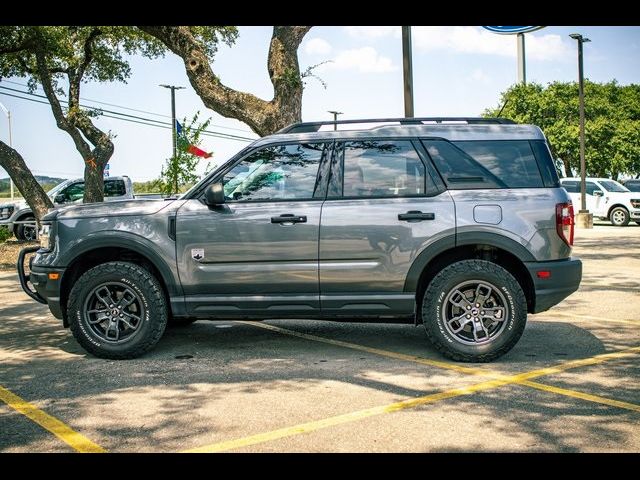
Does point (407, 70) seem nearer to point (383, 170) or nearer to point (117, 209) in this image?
point (383, 170)

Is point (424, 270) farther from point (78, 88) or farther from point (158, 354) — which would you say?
point (78, 88)

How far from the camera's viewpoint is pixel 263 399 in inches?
211

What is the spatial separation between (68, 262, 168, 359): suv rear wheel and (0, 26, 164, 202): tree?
14421mm

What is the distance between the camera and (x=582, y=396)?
5.33 metres

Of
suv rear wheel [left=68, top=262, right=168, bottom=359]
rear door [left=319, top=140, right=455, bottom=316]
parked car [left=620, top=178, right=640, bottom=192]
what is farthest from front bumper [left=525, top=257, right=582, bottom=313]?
parked car [left=620, top=178, right=640, bottom=192]

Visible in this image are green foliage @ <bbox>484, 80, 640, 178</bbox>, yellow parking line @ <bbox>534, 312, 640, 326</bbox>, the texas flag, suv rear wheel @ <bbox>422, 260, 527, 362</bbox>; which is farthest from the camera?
green foliage @ <bbox>484, 80, 640, 178</bbox>

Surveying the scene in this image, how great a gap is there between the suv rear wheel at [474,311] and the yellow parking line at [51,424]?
3.06 meters

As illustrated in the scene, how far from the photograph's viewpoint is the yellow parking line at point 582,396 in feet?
16.6

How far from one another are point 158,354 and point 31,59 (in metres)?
21.2

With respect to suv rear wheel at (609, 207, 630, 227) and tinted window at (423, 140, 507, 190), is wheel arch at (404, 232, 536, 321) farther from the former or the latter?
suv rear wheel at (609, 207, 630, 227)

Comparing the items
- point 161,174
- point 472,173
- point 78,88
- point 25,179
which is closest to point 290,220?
point 472,173

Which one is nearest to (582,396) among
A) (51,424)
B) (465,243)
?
(465,243)

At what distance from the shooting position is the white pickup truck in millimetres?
23203

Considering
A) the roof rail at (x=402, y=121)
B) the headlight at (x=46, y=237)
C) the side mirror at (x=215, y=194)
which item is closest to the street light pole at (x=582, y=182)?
the roof rail at (x=402, y=121)
